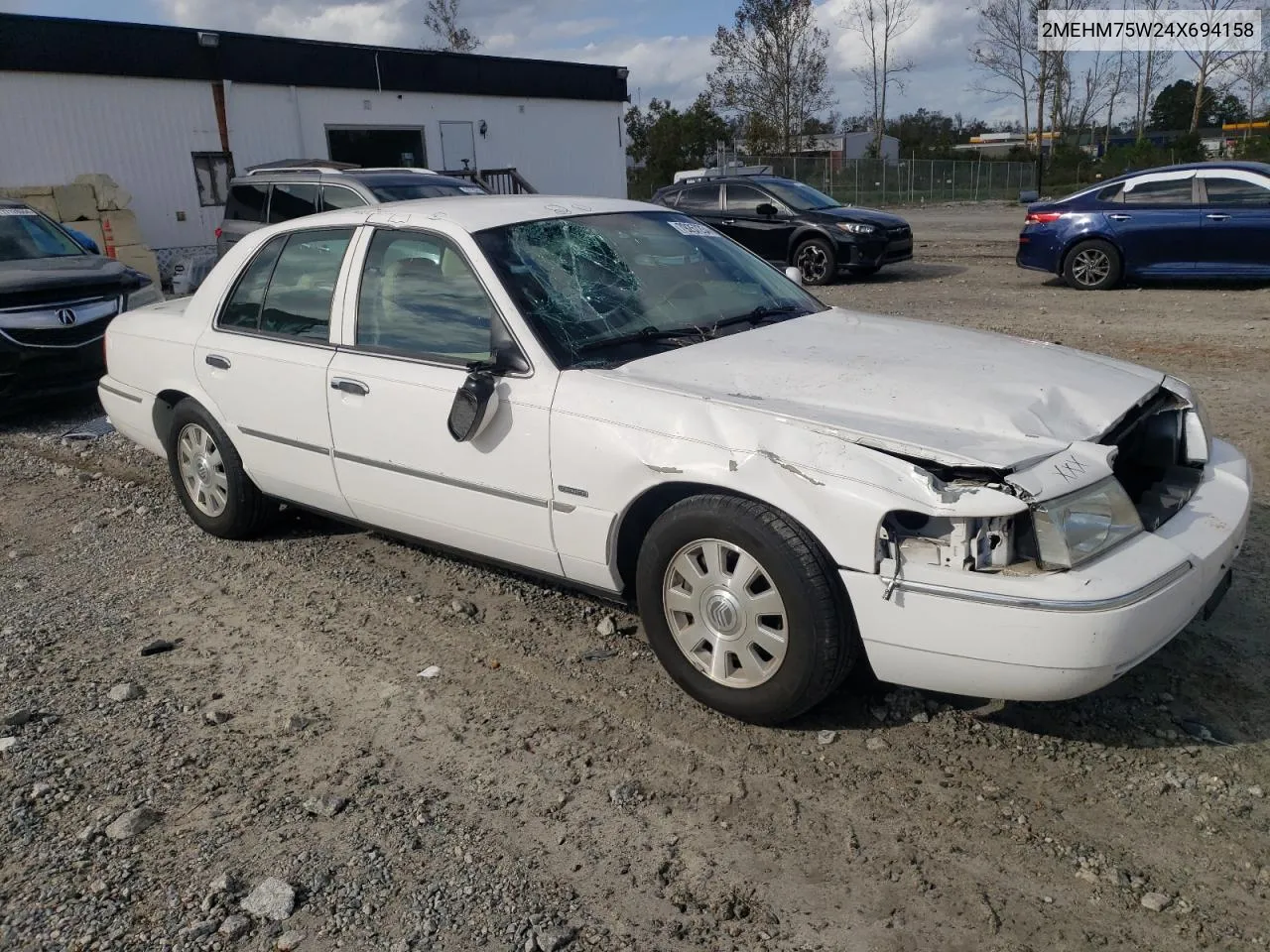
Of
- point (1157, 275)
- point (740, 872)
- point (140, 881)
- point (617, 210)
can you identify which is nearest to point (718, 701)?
point (740, 872)

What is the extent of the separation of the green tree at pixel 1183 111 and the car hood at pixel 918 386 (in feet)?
196

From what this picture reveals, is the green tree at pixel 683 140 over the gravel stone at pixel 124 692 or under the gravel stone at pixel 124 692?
over

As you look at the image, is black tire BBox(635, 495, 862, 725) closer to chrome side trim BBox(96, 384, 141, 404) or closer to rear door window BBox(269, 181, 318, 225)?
chrome side trim BBox(96, 384, 141, 404)

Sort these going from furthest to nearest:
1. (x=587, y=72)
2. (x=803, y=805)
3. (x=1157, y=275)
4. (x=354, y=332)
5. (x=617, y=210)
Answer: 1. (x=587, y=72)
2. (x=1157, y=275)
3. (x=617, y=210)
4. (x=354, y=332)
5. (x=803, y=805)

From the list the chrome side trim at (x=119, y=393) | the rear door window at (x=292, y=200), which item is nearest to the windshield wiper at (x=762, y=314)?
the chrome side trim at (x=119, y=393)

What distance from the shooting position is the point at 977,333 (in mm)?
4520

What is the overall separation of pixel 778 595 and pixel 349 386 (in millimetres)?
2140

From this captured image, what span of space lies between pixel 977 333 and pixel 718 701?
2.06m

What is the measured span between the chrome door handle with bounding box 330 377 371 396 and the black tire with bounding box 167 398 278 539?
1013 millimetres

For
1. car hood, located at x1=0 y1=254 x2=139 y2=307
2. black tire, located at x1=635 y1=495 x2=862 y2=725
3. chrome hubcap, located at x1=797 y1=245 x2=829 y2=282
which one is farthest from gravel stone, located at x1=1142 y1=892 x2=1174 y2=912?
chrome hubcap, located at x1=797 y1=245 x2=829 y2=282

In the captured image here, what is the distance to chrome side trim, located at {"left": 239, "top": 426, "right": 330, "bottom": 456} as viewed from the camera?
4652 millimetres

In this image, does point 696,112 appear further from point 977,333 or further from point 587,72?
point 977,333

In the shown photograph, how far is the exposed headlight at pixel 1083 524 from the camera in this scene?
2.94m

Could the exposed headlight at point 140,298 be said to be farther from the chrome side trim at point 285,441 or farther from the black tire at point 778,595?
the black tire at point 778,595
